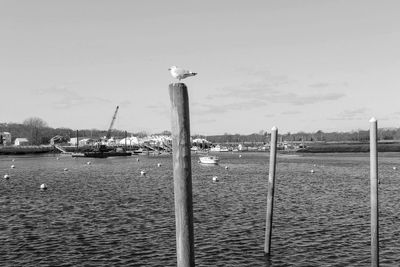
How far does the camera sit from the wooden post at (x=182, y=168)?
1056 centimetres

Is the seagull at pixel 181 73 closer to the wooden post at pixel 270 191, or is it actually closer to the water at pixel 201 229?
the wooden post at pixel 270 191

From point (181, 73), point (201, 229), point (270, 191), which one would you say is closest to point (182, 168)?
point (181, 73)

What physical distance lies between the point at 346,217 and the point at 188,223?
2756 cm

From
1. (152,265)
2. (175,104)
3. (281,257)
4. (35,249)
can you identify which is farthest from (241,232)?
(175,104)

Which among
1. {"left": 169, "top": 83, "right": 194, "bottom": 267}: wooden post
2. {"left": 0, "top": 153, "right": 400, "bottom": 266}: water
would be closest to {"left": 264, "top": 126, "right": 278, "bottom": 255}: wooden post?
{"left": 0, "top": 153, "right": 400, "bottom": 266}: water

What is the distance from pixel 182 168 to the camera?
10898 mm

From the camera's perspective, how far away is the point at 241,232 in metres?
29.7

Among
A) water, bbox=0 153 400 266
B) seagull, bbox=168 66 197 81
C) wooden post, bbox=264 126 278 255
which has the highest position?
seagull, bbox=168 66 197 81

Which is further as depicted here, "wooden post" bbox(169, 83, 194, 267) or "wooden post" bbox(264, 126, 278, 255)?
"wooden post" bbox(264, 126, 278, 255)

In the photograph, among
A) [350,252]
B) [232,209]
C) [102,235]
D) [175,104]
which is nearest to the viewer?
[175,104]

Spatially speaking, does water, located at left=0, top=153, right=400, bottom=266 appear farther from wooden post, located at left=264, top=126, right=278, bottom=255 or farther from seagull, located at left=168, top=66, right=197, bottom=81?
seagull, located at left=168, top=66, right=197, bottom=81

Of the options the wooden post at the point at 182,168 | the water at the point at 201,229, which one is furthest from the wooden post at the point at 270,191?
the wooden post at the point at 182,168

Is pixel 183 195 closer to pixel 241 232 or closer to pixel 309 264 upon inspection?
pixel 309 264

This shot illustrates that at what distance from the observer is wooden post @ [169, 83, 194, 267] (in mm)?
10562
